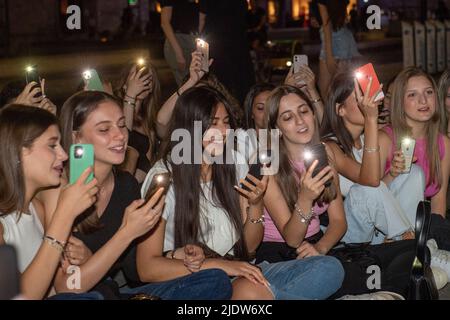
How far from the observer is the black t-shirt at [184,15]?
27.7 feet

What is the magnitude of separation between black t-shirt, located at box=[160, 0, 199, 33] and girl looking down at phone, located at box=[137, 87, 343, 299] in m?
4.14

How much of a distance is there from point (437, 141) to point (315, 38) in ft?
62.7

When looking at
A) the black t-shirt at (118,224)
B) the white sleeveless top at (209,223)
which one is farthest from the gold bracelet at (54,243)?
the white sleeveless top at (209,223)

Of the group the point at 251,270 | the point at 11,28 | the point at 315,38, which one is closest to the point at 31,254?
the point at 251,270

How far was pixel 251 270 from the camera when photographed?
4.08 m

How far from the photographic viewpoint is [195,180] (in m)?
4.34

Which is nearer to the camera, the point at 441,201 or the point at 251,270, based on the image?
the point at 251,270

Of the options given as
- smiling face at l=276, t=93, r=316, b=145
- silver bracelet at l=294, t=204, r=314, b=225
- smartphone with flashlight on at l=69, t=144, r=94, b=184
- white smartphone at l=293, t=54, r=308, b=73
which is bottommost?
silver bracelet at l=294, t=204, r=314, b=225

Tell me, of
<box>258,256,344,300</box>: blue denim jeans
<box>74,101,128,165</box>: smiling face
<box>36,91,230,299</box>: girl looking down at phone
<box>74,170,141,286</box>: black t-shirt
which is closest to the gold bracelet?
<box>36,91,230,299</box>: girl looking down at phone

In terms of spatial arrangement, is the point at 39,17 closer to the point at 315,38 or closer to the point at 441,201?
the point at 315,38

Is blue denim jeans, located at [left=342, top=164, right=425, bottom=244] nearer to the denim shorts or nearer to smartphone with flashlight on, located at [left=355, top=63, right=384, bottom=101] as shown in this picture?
smartphone with flashlight on, located at [left=355, top=63, right=384, bottom=101]

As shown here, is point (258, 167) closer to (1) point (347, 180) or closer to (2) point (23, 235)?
(1) point (347, 180)

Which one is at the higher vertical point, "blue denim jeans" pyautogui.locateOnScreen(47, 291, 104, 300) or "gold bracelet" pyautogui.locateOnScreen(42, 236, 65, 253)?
"gold bracelet" pyautogui.locateOnScreen(42, 236, 65, 253)

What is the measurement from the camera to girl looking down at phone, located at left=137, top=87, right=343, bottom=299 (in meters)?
4.14
